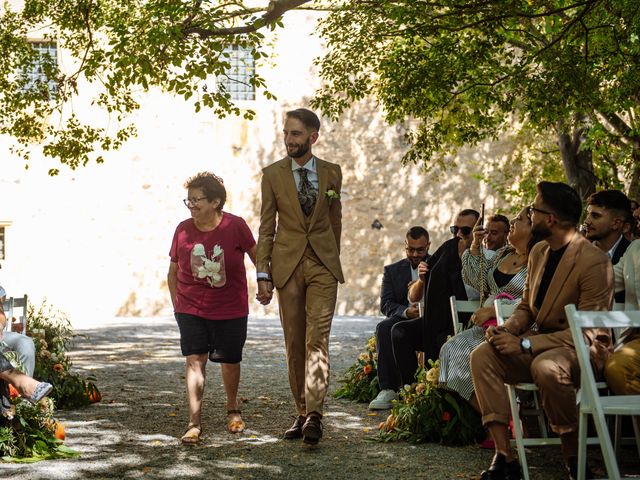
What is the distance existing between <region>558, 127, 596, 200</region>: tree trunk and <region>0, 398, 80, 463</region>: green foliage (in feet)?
32.6

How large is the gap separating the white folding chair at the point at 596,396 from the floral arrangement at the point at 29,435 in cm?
300

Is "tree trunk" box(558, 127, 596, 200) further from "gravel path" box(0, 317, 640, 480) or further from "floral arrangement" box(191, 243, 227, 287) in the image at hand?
"floral arrangement" box(191, 243, 227, 287)

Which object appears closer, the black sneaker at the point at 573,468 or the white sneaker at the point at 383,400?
the black sneaker at the point at 573,468

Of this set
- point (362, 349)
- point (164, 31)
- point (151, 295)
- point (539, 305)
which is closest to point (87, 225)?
point (151, 295)

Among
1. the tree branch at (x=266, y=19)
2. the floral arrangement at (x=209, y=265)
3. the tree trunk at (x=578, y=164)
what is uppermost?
the tree branch at (x=266, y=19)

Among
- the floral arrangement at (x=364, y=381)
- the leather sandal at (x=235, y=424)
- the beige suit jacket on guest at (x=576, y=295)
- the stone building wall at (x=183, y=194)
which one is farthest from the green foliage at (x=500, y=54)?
the stone building wall at (x=183, y=194)

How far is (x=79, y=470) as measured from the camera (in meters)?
5.80

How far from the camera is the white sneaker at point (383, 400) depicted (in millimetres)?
8188

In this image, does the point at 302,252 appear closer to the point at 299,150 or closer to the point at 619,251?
the point at 299,150

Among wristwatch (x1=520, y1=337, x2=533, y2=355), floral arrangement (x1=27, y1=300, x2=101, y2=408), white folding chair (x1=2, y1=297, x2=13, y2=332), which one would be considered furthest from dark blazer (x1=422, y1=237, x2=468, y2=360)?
white folding chair (x1=2, y1=297, x2=13, y2=332)

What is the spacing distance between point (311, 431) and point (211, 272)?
123 cm

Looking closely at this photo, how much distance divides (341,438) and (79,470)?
1798 mm

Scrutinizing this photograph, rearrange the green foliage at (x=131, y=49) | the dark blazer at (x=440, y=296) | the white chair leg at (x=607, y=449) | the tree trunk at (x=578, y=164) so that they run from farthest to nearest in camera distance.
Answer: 1. the tree trunk at (x=578, y=164)
2. the green foliage at (x=131, y=49)
3. the dark blazer at (x=440, y=296)
4. the white chair leg at (x=607, y=449)

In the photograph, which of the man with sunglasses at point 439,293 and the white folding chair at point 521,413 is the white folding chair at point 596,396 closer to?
the white folding chair at point 521,413
